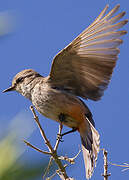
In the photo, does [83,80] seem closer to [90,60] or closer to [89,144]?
[90,60]

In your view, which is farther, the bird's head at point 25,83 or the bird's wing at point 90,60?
the bird's head at point 25,83

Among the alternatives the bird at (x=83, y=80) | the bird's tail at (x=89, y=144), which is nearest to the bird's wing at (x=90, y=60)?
the bird at (x=83, y=80)

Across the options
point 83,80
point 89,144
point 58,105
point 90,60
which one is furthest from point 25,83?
point 89,144

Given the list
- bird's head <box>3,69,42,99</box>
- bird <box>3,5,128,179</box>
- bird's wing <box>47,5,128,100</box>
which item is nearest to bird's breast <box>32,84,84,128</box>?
bird <box>3,5,128,179</box>

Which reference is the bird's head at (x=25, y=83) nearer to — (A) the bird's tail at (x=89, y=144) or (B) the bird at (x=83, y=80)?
(B) the bird at (x=83, y=80)

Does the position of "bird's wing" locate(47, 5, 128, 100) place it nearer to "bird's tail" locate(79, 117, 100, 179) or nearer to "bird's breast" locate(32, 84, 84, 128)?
"bird's breast" locate(32, 84, 84, 128)

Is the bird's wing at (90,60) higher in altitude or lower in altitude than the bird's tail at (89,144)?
higher
